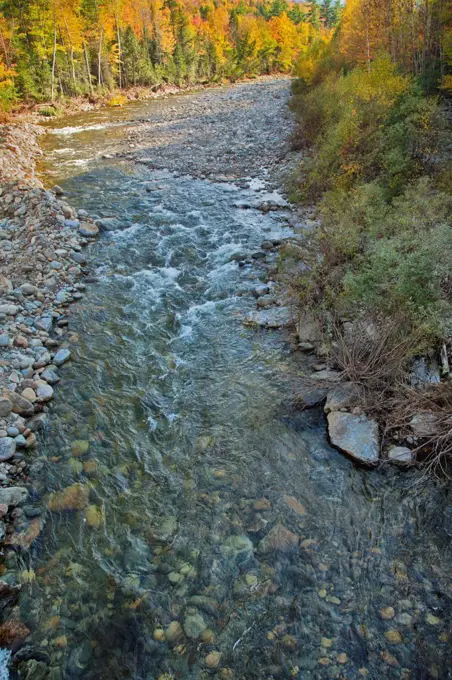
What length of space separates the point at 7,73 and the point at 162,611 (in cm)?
3330

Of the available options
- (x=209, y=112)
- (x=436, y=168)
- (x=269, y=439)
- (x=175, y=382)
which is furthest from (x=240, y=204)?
(x=209, y=112)

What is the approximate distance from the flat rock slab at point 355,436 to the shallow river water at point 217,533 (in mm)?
185

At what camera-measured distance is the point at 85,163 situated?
57.5ft

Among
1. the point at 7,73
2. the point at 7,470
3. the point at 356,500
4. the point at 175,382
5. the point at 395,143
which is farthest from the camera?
the point at 7,73

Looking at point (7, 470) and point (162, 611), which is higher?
point (7, 470)

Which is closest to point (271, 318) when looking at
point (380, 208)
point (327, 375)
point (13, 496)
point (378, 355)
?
point (327, 375)

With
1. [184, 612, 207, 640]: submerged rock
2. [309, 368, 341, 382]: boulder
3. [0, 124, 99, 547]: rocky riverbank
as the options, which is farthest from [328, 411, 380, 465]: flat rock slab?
[0, 124, 99, 547]: rocky riverbank

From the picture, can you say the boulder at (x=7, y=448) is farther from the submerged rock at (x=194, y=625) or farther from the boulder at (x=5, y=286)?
the boulder at (x=5, y=286)

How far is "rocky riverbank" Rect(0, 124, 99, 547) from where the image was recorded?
16.7 feet

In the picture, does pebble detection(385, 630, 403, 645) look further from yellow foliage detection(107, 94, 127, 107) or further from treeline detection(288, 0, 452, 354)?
yellow foliage detection(107, 94, 127, 107)

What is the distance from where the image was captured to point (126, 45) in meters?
41.0

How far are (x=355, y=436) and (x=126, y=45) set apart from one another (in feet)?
161

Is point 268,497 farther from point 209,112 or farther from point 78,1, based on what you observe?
point 78,1

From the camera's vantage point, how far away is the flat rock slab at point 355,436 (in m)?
5.02
